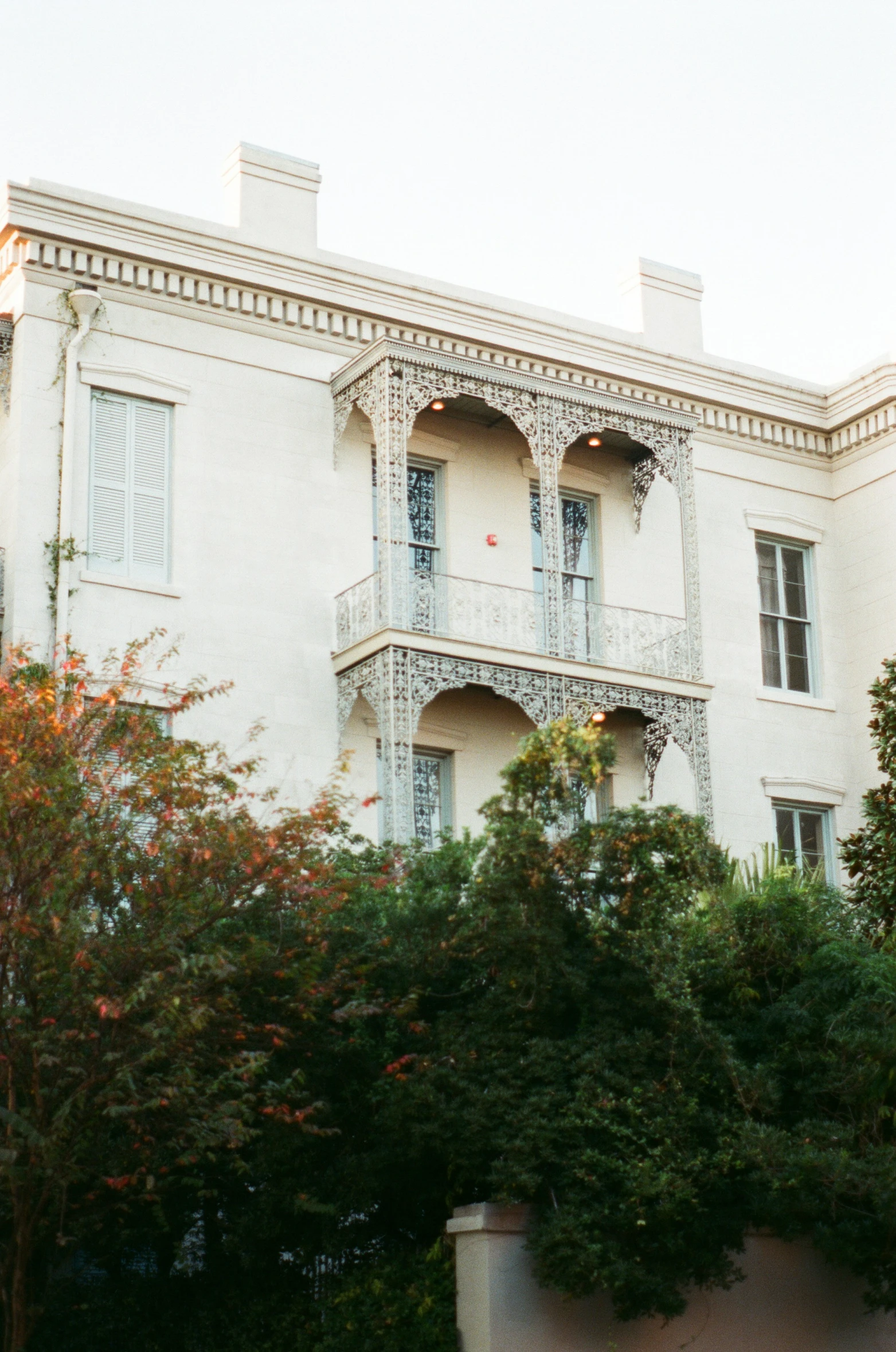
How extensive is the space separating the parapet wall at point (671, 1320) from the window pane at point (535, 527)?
9.84 meters

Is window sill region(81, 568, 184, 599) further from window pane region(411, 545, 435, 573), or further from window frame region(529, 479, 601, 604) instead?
window frame region(529, 479, 601, 604)

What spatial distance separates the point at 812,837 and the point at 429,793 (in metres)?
5.32

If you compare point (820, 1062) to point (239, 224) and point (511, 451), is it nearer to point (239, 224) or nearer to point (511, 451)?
point (511, 451)

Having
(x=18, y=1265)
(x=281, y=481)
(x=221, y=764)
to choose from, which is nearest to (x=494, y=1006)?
(x=18, y=1265)

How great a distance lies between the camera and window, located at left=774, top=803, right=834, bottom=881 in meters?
22.3

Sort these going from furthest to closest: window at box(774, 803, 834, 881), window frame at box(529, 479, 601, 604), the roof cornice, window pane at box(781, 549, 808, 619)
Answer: window pane at box(781, 549, 808, 619)
window at box(774, 803, 834, 881)
window frame at box(529, 479, 601, 604)
the roof cornice

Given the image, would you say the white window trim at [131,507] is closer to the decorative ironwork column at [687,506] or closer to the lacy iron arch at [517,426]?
the lacy iron arch at [517,426]

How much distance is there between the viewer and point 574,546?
22.0m

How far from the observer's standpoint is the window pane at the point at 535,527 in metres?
21.6

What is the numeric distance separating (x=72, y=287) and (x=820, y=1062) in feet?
37.0

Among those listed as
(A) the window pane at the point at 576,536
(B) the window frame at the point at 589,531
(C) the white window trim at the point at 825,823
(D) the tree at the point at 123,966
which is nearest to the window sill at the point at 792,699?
(C) the white window trim at the point at 825,823

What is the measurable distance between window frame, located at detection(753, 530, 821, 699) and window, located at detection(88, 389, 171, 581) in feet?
25.7

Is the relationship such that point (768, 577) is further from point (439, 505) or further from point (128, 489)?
point (128, 489)

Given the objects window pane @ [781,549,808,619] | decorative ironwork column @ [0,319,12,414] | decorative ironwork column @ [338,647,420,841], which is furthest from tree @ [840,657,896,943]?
decorative ironwork column @ [0,319,12,414]
